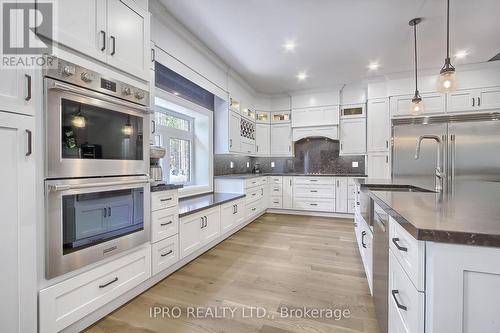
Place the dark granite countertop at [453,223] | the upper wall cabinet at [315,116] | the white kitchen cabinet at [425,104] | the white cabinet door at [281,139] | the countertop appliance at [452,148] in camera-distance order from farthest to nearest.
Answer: the white cabinet door at [281,139], the upper wall cabinet at [315,116], the white kitchen cabinet at [425,104], the countertop appliance at [452,148], the dark granite countertop at [453,223]

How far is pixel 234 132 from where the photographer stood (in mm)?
4152

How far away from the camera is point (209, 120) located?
3861 millimetres

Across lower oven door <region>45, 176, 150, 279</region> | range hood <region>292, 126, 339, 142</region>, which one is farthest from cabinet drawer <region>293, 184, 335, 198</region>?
lower oven door <region>45, 176, 150, 279</region>

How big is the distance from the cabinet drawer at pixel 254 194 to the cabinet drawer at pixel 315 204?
80 centimetres

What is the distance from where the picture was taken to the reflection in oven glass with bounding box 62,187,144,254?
1.39 meters

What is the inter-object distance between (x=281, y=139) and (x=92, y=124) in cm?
415

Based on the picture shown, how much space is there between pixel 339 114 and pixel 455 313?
14.7 feet

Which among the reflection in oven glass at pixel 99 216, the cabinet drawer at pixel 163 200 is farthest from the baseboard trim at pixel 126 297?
A: the cabinet drawer at pixel 163 200

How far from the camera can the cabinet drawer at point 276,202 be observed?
5000 mm

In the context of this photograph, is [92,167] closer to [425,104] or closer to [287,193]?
[287,193]

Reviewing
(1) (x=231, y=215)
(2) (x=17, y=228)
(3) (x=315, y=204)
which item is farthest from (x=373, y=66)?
(2) (x=17, y=228)

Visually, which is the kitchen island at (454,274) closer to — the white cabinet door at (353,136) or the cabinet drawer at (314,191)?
the cabinet drawer at (314,191)

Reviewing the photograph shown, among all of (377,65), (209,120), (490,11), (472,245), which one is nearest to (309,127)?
(377,65)

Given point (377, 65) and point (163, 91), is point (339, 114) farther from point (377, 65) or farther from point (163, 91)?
point (163, 91)
